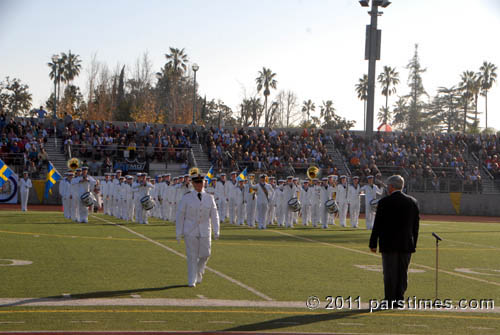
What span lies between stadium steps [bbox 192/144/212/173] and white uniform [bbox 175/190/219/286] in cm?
3027

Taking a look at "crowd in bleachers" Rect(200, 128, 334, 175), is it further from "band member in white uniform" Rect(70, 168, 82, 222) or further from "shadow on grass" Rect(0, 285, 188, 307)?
"shadow on grass" Rect(0, 285, 188, 307)

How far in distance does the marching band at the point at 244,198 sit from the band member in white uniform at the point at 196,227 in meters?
15.1

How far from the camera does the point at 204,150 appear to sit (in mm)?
44250

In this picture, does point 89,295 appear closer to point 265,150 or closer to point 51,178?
point 51,178

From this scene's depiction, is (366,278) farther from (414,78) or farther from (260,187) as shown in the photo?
(414,78)

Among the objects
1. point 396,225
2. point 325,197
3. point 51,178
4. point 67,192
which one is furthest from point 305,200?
point 396,225

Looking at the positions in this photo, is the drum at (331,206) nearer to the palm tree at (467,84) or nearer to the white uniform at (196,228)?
the white uniform at (196,228)

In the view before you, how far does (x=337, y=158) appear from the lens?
45344 millimetres

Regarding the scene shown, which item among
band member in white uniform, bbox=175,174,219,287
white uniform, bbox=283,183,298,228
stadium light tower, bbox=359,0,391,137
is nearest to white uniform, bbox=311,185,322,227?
white uniform, bbox=283,183,298,228

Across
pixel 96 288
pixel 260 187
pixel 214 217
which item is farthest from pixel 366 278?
pixel 260 187

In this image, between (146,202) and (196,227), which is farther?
(146,202)

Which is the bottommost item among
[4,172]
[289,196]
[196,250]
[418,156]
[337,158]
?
[196,250]

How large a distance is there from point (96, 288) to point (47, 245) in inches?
272

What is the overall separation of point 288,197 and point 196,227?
17.3 metres
